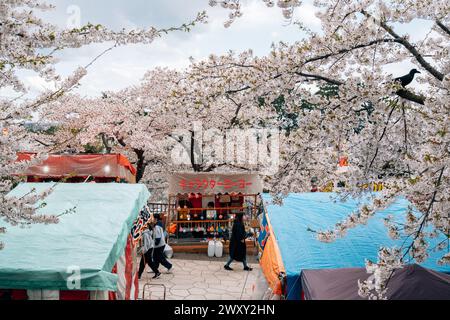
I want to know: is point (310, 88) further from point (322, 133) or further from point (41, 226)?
point (41, 226)

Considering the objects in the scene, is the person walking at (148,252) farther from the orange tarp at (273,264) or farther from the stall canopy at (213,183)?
the orange tarp at (273,264)

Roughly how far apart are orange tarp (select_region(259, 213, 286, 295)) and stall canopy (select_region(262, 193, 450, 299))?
0.08 meters

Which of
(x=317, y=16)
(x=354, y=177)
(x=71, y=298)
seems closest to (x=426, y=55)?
(x=317, y=16)

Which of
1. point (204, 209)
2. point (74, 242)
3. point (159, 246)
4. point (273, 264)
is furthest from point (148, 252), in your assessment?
point (273, 264)

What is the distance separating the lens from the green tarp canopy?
4.34 m

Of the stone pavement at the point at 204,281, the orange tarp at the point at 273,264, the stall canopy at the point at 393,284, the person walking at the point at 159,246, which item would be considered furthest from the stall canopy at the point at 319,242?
the person walking at the point at 159,246

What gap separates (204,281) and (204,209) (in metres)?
4.62

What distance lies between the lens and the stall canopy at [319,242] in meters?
5.48

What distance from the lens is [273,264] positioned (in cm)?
590

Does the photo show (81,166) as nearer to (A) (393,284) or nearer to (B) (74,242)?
(B) (74,242)

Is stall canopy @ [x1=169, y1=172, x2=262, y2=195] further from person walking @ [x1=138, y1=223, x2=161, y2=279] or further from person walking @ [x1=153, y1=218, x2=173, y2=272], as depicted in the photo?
person walking @ [x1=138, y1=223, x2=161, y2=279]

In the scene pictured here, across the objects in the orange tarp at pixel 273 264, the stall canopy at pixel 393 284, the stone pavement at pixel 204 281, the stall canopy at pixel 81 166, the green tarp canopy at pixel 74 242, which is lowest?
the stone pavement at pixel 204 281

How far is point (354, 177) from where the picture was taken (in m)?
5.61

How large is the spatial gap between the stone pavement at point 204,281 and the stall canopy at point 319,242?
5.49 ft
